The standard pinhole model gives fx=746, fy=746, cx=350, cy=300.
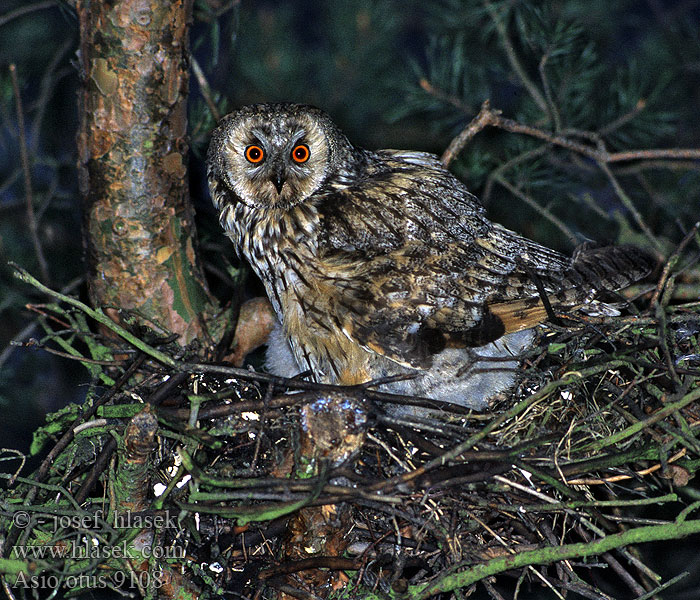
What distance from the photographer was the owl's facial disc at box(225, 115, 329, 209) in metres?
2.31

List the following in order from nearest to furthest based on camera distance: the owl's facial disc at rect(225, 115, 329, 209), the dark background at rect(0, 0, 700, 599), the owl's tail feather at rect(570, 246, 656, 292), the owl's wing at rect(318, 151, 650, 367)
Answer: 1. the owl's wing at rect(318, 151, 650, 367)
2. the owl's tail feather at rect(570, 246, 656, 292)
3. the owl's facial disc at rect(225, 115, 329, 209)
4. the dark background at rect(0, 0, 700, 599)

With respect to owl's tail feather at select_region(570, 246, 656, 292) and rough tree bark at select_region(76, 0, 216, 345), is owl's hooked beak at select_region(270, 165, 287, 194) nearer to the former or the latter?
rough tree bark at select_region(76, 0, 216, 345)

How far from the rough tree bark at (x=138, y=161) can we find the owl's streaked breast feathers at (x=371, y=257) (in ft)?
0.67

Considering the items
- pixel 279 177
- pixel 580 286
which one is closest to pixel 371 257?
pixel 279 177

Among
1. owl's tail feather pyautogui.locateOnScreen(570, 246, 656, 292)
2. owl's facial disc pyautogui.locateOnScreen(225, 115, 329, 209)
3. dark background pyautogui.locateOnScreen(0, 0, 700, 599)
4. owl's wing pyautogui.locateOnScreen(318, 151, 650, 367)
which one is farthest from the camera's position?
dark background pyautogui.locateOnScreen(0, 0, 700, 599)

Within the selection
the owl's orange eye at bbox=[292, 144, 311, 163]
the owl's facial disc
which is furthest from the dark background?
the owl's orange eye at bbox=[292, 144, 311, 163]

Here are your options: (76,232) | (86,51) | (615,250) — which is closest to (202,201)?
(76,232)

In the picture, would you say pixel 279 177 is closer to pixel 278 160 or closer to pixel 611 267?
pixel 278 160

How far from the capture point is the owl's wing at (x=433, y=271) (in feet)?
6.83

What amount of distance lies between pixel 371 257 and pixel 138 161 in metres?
0.76

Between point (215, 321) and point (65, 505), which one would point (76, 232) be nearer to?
point (215, 321)

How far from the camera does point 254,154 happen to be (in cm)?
234

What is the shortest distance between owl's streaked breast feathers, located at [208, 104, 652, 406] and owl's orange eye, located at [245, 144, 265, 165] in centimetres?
1

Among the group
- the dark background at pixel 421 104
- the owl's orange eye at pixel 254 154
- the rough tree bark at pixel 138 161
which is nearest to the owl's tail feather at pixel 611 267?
the dark background at pixel 421 104
